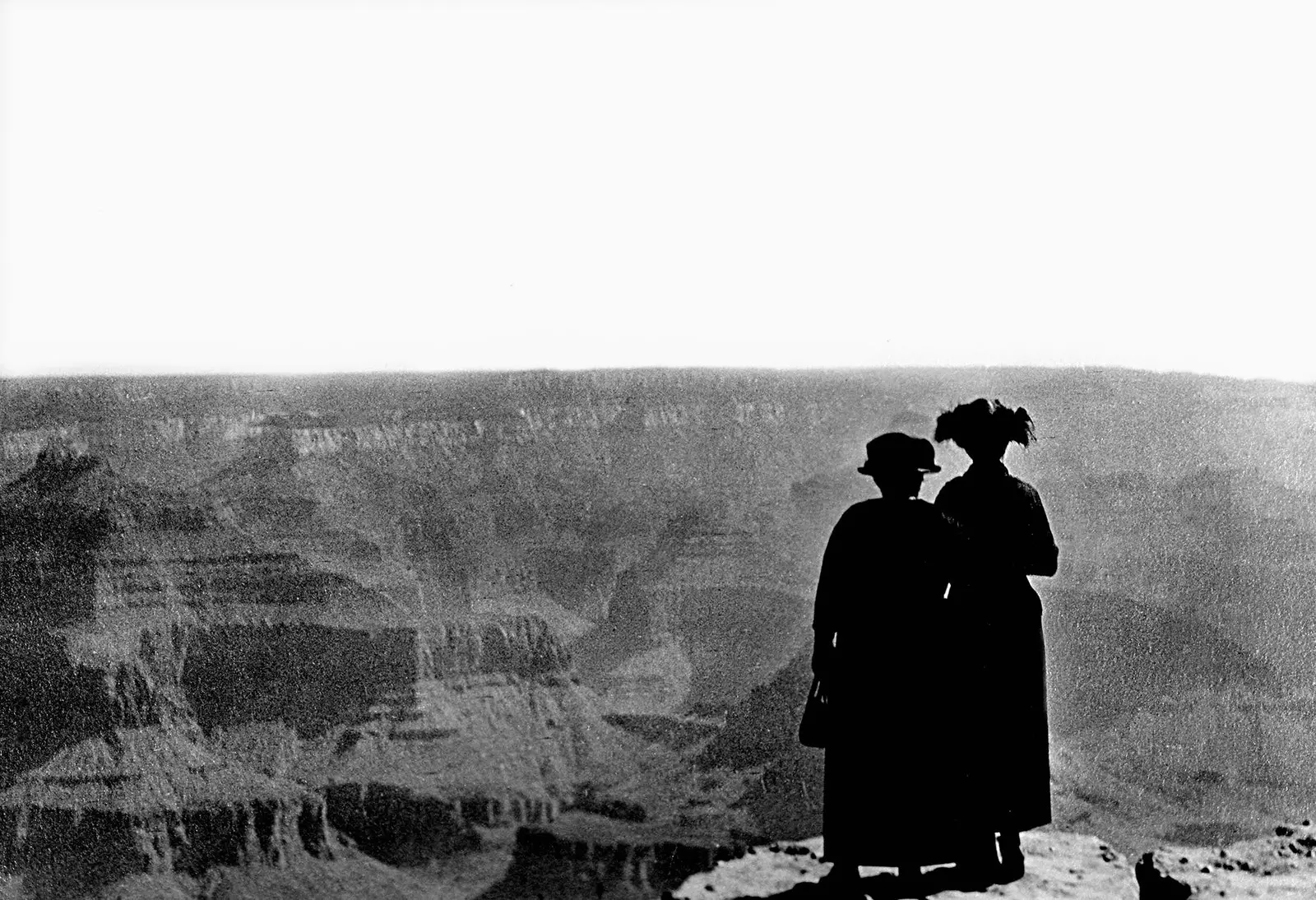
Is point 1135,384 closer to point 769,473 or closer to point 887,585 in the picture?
point 769,473

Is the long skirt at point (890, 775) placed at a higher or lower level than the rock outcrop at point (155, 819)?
higher

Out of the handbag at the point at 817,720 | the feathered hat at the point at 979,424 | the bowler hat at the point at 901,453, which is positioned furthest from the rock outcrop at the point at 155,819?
the feathered hat at the point at 979,424

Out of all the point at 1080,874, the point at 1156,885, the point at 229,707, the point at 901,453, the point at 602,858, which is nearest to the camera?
the point at 901,453

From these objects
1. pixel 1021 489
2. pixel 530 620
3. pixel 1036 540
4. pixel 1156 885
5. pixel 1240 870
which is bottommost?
pixel 1240 870

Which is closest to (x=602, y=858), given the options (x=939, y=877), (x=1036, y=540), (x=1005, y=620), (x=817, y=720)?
(x=939, y=877)

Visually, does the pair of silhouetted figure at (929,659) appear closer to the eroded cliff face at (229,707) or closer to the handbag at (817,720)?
the handbag at (817,720)

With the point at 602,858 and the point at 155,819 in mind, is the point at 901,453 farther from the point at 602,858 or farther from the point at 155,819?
the point at 155,819

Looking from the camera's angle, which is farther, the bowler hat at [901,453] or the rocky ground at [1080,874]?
the rocky ground at [1080,874]
